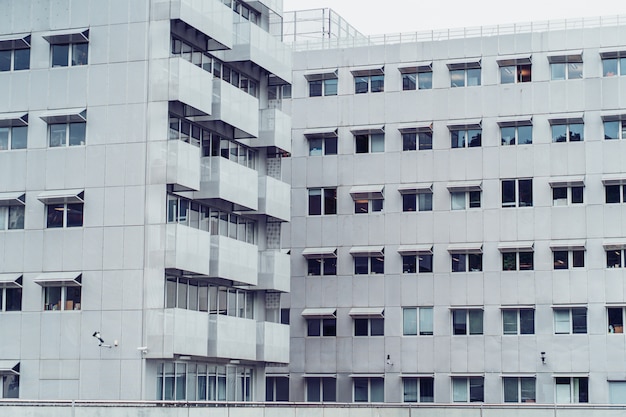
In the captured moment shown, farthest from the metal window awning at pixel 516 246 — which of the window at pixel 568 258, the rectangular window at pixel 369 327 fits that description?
the rectangular window at pixel 369 327

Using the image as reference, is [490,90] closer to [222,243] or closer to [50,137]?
[222,243]

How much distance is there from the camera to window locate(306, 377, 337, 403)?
263 ft

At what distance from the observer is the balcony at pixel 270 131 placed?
71.1 m

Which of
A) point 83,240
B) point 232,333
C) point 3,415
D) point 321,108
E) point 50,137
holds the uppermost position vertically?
point 321,108

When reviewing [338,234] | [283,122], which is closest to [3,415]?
[283,122]

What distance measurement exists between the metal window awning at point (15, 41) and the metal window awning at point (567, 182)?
103 ft

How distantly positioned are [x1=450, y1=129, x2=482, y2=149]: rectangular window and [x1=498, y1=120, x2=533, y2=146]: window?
4.73ft

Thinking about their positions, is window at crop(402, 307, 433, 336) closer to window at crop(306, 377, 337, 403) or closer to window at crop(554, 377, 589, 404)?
window at crop(306, 377, 337, 403)

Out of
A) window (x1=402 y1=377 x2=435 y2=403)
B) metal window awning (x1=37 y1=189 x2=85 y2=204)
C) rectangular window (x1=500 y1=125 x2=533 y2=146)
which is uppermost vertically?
rectangular window (x1=500 y1=125 x2=533 y2=146)

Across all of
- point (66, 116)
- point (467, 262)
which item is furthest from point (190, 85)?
point (467, 262)

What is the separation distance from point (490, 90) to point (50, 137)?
28.4 meters

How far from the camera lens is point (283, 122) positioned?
2842 inches

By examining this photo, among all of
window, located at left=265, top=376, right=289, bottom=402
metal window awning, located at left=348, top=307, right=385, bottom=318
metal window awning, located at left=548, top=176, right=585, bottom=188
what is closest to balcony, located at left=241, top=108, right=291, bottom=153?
metal window awning, located at left=348, top=307, right=385, bottom=318

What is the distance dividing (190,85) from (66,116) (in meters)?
6.00
